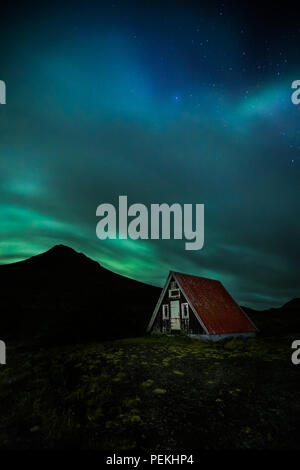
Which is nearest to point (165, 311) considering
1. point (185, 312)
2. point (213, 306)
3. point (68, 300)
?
point (185, 312)

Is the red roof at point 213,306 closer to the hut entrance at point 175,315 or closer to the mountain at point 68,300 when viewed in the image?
the hut entrance at point 175,315

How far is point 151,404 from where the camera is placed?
23.9 feet

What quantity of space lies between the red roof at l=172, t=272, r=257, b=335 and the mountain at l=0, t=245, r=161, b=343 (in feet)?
30.5

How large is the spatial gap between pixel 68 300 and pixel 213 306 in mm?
39975

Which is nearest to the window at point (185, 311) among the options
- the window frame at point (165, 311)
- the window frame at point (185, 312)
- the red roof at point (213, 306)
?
the window frame at point (185, 312)

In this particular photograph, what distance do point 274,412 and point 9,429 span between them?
6.92 m

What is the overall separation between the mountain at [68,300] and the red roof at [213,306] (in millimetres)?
9295

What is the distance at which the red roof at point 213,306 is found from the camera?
20.1m

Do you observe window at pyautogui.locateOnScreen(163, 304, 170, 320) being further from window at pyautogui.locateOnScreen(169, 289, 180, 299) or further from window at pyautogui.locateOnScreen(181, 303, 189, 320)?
window at pyautogui.locateOnScreen(181, 303, 189, 320)

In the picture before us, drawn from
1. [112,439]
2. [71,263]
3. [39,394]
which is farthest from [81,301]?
[112,439]

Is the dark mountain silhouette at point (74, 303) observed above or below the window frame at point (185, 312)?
below

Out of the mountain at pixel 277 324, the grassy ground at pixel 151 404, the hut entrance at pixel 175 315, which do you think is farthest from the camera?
the mountain at pixel 277 324

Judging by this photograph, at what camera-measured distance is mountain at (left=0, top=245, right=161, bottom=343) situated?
32.2 m

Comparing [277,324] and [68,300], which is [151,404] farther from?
[68,300]
